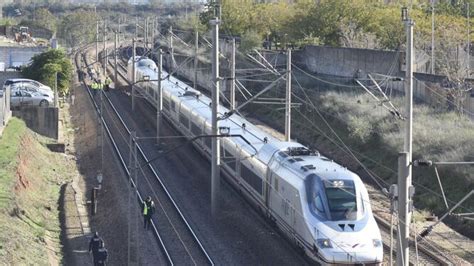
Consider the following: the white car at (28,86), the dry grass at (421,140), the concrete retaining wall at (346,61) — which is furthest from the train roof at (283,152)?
the concrete retaining wall at (346,61)

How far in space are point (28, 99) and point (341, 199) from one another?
30.4m

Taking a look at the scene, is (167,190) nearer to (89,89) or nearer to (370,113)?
(370,113)

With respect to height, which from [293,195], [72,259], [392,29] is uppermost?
[392,29]

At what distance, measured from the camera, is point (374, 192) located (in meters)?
32.8

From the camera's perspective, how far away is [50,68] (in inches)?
2232

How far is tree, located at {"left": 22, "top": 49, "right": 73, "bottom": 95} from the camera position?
5694 cm

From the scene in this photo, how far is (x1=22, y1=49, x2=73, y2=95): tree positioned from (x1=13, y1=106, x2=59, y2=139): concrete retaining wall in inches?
421

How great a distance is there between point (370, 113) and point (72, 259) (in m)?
22.2

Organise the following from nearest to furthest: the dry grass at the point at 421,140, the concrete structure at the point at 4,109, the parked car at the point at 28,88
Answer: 1. the dry grass at the point at 421,140
2. the concrete structure at the point at 4,109
3. the parked car at the point at 28,88

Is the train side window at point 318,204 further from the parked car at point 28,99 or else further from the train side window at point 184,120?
the parked car at point 28,99

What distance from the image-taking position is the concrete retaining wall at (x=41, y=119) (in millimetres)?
45188

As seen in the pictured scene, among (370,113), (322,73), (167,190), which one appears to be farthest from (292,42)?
(167,190)

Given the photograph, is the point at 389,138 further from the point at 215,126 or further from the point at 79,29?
the point at 79,29

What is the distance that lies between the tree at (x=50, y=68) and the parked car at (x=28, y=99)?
803 cm
